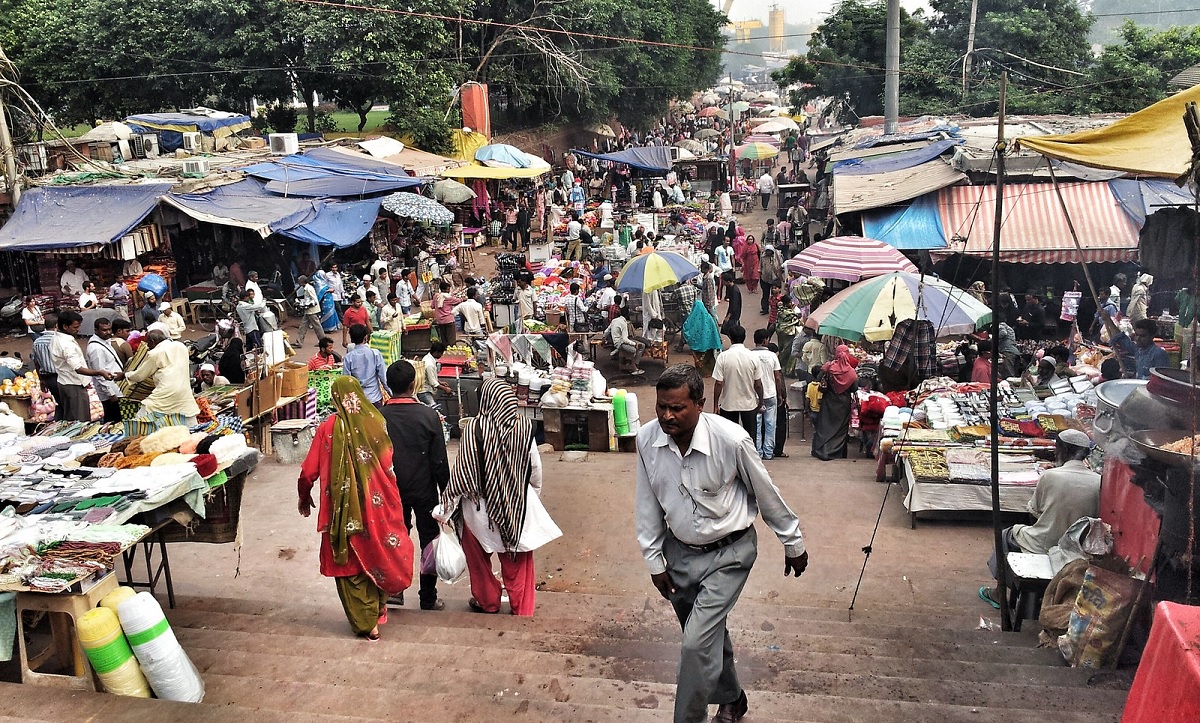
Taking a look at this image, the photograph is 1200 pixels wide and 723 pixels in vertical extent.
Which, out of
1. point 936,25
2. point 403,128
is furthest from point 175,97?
point 936,25

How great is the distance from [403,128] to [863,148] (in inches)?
505

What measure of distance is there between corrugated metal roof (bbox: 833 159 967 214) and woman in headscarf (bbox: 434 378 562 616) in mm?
11066

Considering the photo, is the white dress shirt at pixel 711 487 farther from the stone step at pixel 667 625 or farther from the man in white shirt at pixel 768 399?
the man in white shirt at pixel 768 399

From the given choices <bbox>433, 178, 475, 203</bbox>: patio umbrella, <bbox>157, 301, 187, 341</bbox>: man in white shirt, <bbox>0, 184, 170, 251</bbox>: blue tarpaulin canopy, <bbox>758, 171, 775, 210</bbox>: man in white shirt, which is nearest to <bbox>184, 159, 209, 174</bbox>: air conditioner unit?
<bbox>0, 184, 170, 251</bbox>: blue tarpaulin canopy

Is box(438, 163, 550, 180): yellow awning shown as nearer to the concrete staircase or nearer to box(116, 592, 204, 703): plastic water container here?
the concrete staircase

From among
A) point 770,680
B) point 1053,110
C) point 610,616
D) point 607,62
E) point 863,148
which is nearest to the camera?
point 770,680

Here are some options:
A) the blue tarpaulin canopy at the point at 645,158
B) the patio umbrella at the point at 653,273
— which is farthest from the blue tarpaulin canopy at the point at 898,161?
the blue tarpaulin canopy at the point at 645,158

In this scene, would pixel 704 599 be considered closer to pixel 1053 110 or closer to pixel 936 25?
pixel 1053 110

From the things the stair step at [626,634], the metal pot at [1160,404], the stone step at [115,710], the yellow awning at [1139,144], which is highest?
the yellow awning at [1139,144]

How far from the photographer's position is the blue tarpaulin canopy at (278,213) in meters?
15.6

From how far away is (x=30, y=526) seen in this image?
429cm

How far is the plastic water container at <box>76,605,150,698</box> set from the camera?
12.6 ft

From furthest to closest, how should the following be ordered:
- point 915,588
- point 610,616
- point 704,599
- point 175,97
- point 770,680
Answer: point 175,97, point 915,588, point 610,616, point 770,680, point 704,599

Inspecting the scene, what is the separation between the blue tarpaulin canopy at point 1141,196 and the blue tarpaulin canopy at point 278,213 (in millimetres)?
12477
